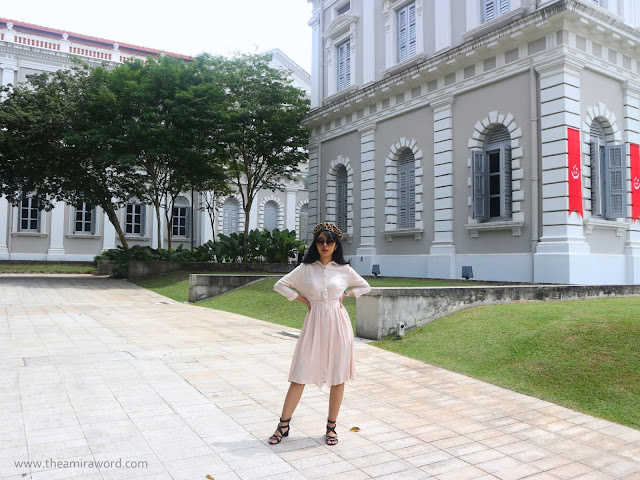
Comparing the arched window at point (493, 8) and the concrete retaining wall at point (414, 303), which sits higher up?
the arched window at point (493, 8)

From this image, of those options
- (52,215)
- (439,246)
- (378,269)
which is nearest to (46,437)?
(439,246)

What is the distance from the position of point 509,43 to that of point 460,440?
13.4 metres

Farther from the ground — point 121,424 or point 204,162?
point 204,162

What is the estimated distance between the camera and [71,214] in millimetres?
33312

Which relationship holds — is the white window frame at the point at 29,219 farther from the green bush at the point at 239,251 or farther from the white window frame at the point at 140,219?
the green bush at the point at 239,251

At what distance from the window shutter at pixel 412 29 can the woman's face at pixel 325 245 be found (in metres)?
16.4

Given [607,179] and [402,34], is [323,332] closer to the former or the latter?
[607,179]

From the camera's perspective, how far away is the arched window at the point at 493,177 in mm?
15094

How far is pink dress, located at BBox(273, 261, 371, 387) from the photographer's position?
4.20 m

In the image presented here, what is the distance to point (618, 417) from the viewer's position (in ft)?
16.1

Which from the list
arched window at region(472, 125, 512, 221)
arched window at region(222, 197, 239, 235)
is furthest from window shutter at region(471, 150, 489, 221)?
arched window at region(222, 197, 239, 235)

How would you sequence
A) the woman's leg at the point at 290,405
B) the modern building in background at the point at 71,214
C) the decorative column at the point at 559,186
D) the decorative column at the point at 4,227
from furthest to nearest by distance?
the modern building in background at the point at 71,214 < the decorative column at the point at 4,227 < the decorative column at the point at 559,186 < the woman's leg at the point at 290,405

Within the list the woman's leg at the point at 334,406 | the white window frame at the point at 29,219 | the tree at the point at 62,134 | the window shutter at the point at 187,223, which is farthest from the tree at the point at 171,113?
the woman's leg at the point at 334,406

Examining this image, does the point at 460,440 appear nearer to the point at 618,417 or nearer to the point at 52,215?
the point at 618,417
